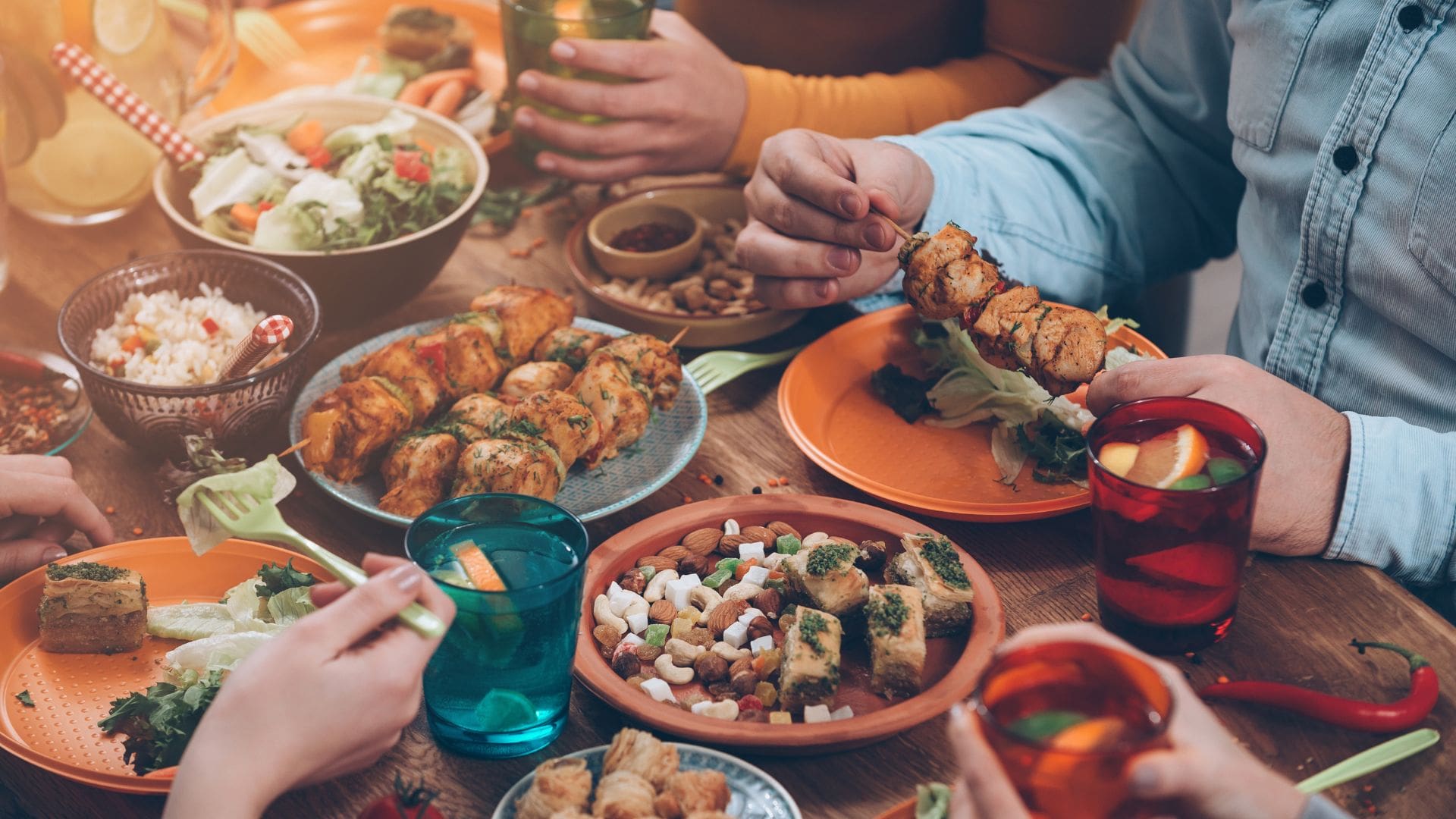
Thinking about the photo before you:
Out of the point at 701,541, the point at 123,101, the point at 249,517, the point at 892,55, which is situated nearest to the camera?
the point at 249,517

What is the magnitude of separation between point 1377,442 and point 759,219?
1.25 m

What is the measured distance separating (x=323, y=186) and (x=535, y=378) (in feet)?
2.55

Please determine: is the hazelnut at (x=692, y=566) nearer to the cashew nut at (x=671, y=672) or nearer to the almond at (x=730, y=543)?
the almond at (x=730, y=543)

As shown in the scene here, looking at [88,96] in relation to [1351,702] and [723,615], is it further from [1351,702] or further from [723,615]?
[1351,702]

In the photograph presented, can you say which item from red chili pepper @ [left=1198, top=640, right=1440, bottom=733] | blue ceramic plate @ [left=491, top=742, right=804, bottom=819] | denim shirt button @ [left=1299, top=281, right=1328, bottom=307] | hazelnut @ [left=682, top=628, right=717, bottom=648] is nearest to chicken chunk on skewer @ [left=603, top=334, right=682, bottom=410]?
hazelnut @ [left=682, top=628, right=717, bottom=648]

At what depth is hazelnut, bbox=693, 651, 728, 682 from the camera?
5.53 ft

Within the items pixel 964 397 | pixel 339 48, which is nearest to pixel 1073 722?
pixel 964 397

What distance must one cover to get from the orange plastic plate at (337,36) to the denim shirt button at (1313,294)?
7.44 ft

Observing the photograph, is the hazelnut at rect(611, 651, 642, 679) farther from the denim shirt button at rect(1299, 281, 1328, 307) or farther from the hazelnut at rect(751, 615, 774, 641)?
the denim shirt button at rect(1299, 281, 1328, 307)

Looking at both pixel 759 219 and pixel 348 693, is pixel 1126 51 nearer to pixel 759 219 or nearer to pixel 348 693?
pixel 759 219

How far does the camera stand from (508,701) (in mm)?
1538

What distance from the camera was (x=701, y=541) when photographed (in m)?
1.91

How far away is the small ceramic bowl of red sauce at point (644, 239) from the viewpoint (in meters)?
2.67

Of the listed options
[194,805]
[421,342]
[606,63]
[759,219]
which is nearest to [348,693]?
[194,805]
